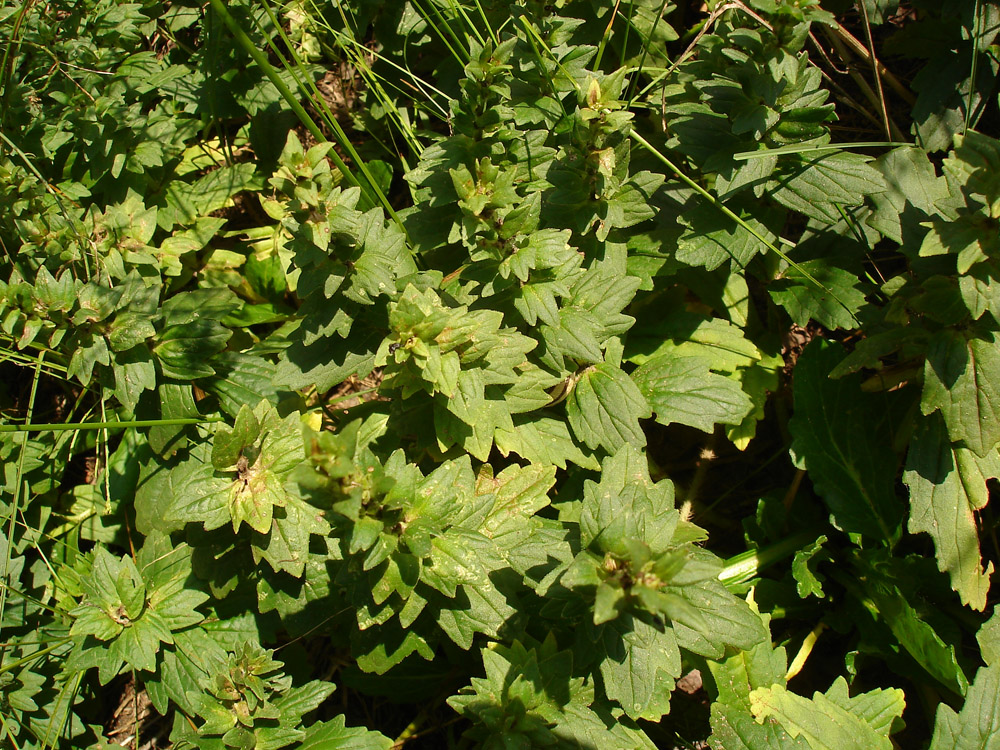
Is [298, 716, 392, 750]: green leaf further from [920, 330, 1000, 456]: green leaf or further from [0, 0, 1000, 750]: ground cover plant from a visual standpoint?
[920, 330, 1000, 456]: green leaf

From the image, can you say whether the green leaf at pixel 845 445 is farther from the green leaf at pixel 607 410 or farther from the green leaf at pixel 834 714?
the green leaf at pixel 607 410

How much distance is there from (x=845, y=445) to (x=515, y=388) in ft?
5.50

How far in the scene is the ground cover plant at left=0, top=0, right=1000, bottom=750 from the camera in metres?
2.56

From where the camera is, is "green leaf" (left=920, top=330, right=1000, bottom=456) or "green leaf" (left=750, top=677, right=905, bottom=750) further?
"green leaf" (left=750, top=677, right=905, bottom=750)

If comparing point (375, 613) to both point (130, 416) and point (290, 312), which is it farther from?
point (290, 312)

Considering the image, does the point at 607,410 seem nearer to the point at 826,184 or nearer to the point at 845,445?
the point at 845,445

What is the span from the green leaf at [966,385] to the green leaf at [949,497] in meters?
0.23

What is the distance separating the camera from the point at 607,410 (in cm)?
Answer: 323

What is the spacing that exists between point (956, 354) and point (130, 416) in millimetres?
3712

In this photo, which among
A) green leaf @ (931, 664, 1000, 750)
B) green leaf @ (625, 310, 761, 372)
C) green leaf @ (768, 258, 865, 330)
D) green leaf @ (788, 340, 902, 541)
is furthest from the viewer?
green leaf @ (625, 310, 761, 372)

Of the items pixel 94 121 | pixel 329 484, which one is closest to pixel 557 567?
pixel 329 484

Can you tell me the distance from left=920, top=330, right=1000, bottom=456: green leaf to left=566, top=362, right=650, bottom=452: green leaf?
115 centimetres

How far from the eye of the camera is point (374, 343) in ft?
9.95

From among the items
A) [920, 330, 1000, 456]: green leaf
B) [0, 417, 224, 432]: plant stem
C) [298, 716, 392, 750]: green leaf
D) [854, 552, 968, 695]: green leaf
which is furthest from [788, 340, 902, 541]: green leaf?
[0, 417, 224, 432]: plant stem
